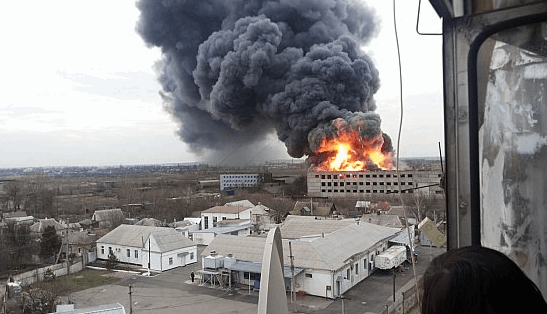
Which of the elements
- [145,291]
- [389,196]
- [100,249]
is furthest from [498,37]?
[389,196]

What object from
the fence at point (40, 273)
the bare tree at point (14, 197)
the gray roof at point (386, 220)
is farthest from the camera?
the bare tree at point (14, 197)

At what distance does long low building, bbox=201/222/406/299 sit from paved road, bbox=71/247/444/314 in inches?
11.6

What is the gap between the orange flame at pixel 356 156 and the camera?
3247cm

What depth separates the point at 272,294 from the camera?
125 centimetres

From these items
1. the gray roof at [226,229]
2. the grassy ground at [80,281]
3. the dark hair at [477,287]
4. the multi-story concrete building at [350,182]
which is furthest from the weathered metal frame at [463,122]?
the multi-story concrete building at [350,182]

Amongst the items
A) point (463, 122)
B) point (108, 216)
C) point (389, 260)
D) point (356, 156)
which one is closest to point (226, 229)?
point (389, 260)

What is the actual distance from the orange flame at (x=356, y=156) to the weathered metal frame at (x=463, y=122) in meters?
31.0

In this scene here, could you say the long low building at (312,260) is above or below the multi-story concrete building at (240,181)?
below

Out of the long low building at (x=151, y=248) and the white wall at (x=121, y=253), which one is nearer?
the long low building at (x=151, y=248)

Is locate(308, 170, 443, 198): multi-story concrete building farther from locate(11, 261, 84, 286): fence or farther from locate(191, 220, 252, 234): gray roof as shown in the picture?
locate(11, 261, 84, 286): fence

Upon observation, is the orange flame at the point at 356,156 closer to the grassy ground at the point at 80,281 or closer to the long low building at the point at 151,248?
the long low building at the point at 151,248

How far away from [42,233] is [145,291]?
25.4 ft

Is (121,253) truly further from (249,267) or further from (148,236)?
(249,267)

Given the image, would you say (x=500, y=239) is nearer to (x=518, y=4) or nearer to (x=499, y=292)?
(x=499, y=292)
